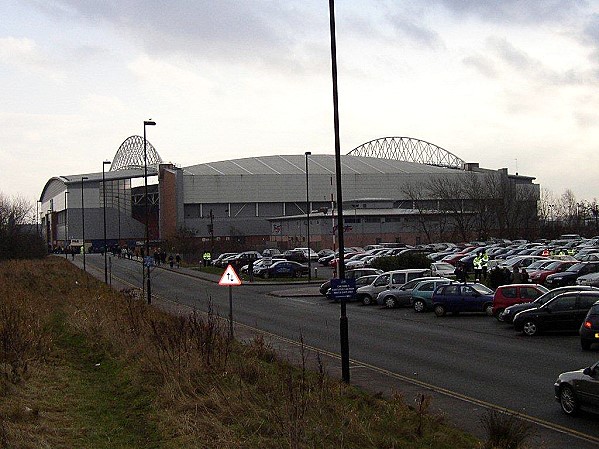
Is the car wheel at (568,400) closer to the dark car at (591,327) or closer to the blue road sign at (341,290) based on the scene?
the blue road sign at (341,290)

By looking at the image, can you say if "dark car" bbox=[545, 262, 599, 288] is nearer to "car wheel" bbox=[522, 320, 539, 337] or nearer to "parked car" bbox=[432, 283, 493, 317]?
"parked car" bbox=[432, 283, 493, 317]

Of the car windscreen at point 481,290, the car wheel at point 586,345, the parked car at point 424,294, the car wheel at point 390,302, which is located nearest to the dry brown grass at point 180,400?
the car wheel at point 586,345

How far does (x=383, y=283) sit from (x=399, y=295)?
3177 millimetres

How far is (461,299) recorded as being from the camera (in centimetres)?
3331

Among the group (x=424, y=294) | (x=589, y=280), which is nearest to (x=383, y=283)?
(x=424, y=294)

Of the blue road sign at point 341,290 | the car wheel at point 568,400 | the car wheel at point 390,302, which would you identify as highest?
the blue road sign at point 341,290

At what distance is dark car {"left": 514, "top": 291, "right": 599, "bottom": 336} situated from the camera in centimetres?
2561

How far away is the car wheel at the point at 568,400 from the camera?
1365 cm

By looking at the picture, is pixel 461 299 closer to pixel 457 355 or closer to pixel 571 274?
pixel 457 355

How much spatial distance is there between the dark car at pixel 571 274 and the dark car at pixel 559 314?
1819 centimetres

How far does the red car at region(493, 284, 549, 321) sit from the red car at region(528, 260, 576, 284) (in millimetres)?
15268

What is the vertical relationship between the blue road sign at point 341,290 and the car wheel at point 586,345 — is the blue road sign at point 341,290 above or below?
above

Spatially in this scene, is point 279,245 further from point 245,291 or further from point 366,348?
point 366,348

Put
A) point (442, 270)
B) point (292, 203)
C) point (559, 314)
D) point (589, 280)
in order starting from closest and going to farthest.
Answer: point (559, 314) < point (589, 280) < point (442, 270) < point (292, 203)
